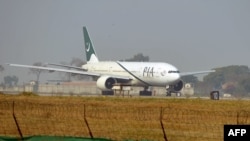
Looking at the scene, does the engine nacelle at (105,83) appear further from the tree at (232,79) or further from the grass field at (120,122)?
the grass field at (120,122)

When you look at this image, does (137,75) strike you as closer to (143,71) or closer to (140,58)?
(143,71)

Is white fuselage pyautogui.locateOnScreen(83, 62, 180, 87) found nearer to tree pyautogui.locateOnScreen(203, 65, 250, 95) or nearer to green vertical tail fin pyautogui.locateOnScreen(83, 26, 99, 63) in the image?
green vertical tail fin pyautogui.locateOnScreen(83, 26, 99, 63)

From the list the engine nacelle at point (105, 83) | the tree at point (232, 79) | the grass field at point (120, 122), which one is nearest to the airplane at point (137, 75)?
the engine nacelle at point (105, 83)

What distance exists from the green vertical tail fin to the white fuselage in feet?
25.9

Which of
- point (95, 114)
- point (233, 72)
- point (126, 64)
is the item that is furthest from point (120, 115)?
point (233, 72)

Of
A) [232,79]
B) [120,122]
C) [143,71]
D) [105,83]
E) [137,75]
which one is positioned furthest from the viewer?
[232,79]

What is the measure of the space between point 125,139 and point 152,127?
4875mm

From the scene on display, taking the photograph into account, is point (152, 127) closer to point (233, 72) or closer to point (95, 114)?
point (95, 114)

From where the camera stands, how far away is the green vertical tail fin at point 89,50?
113 metres

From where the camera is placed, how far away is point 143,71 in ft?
312

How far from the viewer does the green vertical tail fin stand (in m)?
113

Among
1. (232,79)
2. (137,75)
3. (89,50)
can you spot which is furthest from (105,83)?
(232,79)

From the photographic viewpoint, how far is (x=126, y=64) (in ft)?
328

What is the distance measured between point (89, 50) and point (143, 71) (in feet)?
73.6
